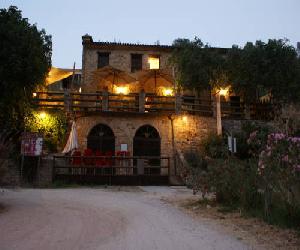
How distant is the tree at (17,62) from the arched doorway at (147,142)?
586 centimetres

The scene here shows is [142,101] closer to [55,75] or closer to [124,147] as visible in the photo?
[124,147]

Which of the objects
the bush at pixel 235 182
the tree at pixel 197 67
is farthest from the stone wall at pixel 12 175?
the tree at pixel 197 67

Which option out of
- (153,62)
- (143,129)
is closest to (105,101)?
(143,129)

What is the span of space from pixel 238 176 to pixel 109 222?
11.6ft

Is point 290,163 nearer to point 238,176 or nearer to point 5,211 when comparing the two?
Result: point 238,176

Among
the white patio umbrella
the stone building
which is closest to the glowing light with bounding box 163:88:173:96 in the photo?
the stone building

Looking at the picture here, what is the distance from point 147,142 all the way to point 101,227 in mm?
13003

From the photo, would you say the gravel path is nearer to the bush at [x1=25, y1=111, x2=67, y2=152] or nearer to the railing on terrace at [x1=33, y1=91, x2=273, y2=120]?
the bush at [x1=25, y1=111, x2=67, y2=152]

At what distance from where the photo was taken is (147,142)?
1914cm

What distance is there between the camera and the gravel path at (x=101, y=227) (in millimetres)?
5055

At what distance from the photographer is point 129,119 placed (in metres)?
18.9

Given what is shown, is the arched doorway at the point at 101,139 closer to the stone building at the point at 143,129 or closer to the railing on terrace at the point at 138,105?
the stone building at the point at 143,129

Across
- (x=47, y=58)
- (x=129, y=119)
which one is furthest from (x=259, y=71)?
(x=47, y=58)

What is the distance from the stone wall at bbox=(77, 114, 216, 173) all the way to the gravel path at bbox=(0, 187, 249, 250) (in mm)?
9393
